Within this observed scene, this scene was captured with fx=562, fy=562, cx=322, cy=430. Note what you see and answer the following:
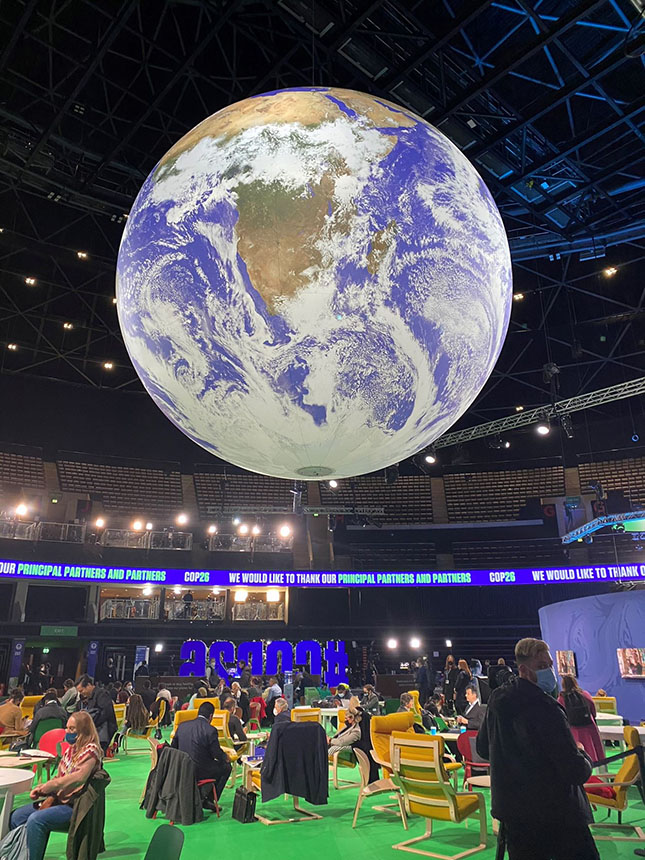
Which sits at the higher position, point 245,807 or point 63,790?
point 63,790

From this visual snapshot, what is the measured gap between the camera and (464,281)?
1961mm

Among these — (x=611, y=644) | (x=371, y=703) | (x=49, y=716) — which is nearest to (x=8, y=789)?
(x=49, y=716)

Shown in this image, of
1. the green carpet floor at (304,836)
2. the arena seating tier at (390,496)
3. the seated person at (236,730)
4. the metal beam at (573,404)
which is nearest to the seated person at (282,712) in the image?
the seated person at (236,730)

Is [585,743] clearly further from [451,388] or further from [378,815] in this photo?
[451,388]

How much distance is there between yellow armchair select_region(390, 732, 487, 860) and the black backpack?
128 cm

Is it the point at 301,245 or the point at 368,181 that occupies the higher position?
the point at 368,181

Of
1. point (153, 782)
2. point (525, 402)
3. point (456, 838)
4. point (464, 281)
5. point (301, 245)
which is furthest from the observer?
point (525, 402)

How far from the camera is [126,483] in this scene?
74.2 feet

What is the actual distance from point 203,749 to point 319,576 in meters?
14.1

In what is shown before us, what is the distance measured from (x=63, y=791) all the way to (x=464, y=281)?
466 cm

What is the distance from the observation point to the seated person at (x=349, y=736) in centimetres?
→ 690

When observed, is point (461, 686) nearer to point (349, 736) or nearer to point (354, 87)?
point (349, 736)

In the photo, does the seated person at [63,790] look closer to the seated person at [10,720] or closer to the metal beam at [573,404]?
the seated person at [10,720]

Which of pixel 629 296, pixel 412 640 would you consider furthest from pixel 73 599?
pixel 629 296
